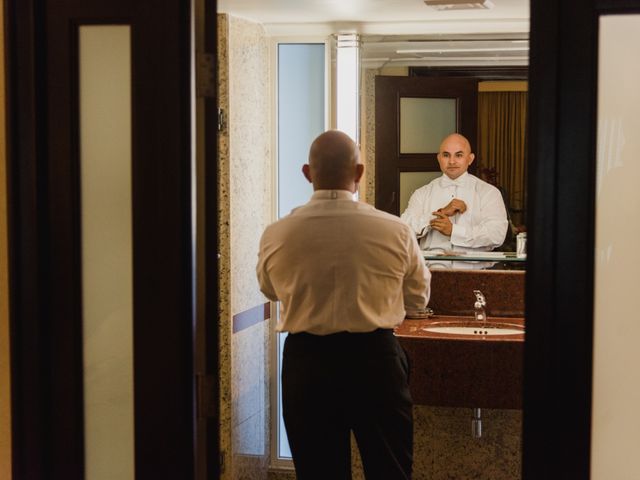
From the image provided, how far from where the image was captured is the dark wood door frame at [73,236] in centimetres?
227

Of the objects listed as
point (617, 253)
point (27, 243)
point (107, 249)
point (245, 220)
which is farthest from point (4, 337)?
point (245, 220)

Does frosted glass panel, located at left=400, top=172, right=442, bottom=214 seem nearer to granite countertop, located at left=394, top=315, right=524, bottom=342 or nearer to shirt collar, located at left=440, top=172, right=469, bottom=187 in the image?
shirt collar, located at left=440, top=172, right=469, bottom=187

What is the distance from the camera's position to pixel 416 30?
4062 mm

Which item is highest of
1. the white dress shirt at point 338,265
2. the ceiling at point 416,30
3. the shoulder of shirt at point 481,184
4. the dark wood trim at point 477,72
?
the ceiling at point 416,30

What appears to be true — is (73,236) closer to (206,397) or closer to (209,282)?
(209,282)

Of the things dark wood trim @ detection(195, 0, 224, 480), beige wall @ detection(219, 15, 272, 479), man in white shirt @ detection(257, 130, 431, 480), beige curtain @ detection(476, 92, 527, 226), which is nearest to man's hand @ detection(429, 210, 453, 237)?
beige curtain @ detection(476, 92, 527, 226)

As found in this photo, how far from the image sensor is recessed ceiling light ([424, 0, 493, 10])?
11.8 feet

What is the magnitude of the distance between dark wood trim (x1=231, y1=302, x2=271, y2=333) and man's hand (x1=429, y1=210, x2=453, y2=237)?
891 mm

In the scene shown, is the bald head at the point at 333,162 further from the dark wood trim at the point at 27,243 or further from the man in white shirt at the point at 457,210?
the man in white shirt at the point at 457,210

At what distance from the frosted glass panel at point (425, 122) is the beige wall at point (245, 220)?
64 cm

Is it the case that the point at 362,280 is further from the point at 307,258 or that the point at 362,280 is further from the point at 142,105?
the point at 142,105

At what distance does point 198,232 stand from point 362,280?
0.53 m

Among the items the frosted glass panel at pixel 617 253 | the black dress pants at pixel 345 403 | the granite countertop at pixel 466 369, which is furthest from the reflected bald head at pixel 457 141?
the frosted glass panel at pixel 617 253

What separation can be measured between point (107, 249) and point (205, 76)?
53 centimetres
